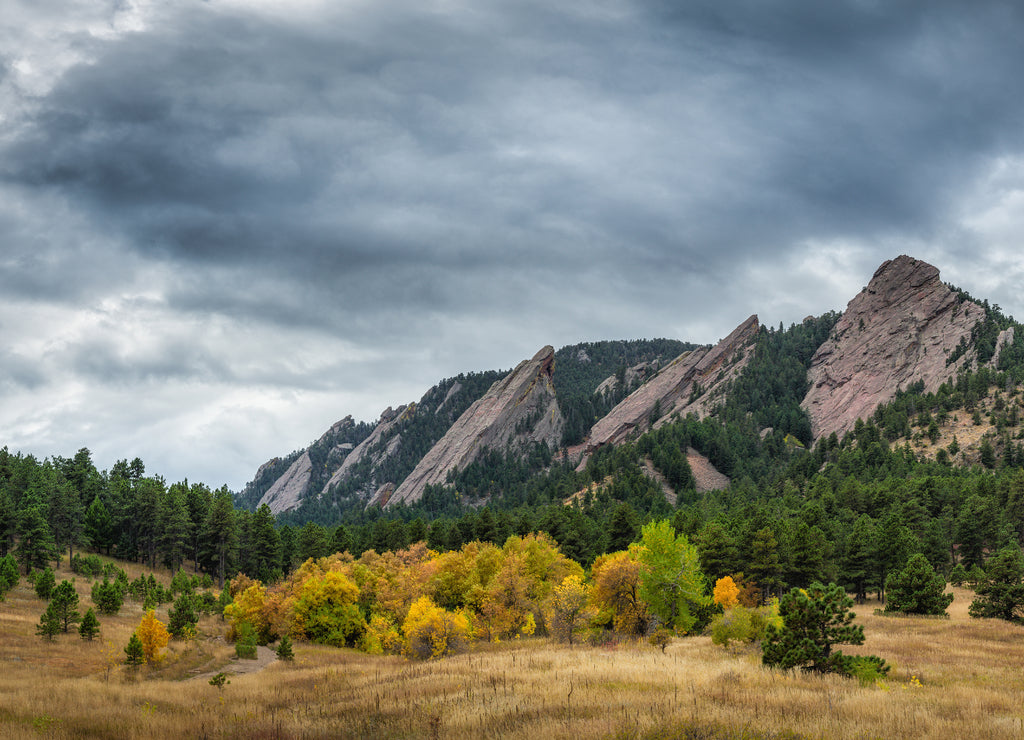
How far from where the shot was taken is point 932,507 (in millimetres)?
87312

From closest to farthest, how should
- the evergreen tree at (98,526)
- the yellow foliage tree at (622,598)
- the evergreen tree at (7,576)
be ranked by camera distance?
the yellow foliage tree at (622,598)
the evergreen tree at (7,576)
the evergreen tree at (98,526)

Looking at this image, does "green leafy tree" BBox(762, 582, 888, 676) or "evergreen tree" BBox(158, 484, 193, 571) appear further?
"evergreen tree" BBox(158, 484, 193, 571)

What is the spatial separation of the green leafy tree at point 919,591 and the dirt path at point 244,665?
47381mm

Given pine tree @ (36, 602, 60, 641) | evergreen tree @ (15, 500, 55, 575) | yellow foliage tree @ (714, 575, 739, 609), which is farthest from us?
evergreen tree @ (15, 500, 55, 575)

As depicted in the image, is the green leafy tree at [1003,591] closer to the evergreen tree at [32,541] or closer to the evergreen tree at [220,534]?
the evergreen tree at [220,534]

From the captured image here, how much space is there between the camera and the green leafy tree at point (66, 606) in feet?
145

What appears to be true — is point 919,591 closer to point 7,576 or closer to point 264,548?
point 7,576

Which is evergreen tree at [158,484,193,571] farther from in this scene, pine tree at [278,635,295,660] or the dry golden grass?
pine tree at [278,635,295,660]

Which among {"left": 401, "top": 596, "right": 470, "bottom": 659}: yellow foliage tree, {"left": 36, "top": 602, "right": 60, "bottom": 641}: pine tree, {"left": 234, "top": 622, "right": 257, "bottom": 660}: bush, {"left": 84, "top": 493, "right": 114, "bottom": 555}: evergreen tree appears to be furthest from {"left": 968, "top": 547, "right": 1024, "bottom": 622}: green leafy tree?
{"left": 84, "top": 493, "right": 114, "bottom": 555}: evergreen tree

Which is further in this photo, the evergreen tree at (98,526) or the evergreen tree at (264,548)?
the evergreen tree at (264,548)

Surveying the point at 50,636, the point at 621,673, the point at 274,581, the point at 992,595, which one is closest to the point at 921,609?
the point at 992,595

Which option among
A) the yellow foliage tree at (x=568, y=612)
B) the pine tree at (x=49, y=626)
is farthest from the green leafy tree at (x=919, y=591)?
the pine tree at (x=49, y=626)

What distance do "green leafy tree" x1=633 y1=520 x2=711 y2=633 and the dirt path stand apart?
87.6 feet

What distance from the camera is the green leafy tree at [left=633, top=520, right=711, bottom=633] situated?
44344 mm
